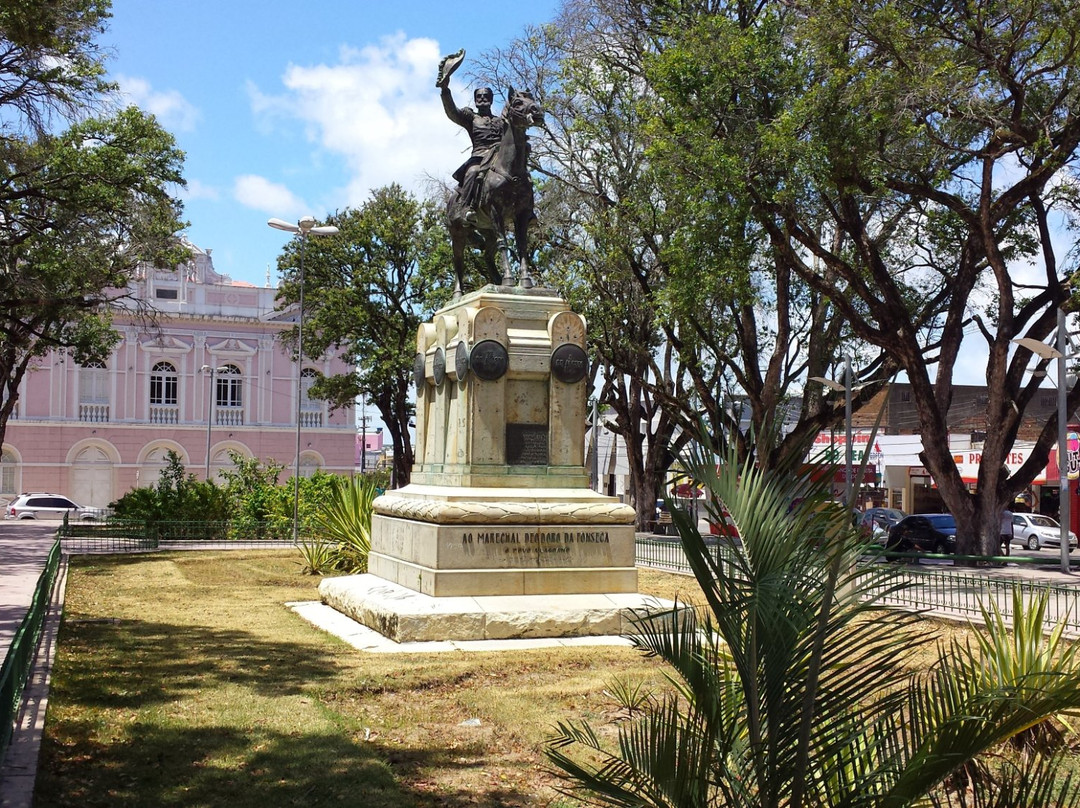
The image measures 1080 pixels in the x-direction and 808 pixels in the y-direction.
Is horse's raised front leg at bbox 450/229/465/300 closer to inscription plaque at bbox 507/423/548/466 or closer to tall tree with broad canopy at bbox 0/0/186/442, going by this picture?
inscription plaque at bbox 507/423/548/466

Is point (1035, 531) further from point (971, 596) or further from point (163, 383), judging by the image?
point (163, 383)

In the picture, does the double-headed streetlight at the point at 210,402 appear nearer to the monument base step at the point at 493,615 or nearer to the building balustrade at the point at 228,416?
the building balustrade at the point at 228,416

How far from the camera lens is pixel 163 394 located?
2159 inches

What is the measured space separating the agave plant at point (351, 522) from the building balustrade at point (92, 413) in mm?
38863

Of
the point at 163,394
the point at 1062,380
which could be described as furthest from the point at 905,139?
the point at 163,394

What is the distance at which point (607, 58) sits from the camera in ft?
96.2

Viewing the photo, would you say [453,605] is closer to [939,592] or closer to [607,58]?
[939,592]

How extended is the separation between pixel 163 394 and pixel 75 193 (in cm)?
3208

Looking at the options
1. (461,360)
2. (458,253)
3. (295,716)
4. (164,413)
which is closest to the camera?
(295,716)

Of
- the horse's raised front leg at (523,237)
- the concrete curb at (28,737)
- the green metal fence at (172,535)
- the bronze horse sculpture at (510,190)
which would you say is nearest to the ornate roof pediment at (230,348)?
the green metal fence at (172,535)

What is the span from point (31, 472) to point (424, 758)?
50.7 meters

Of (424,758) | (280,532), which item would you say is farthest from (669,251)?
(424,758)

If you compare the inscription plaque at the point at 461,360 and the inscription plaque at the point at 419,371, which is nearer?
the inscription plaque at the point at 461,360

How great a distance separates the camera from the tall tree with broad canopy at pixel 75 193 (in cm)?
2216
